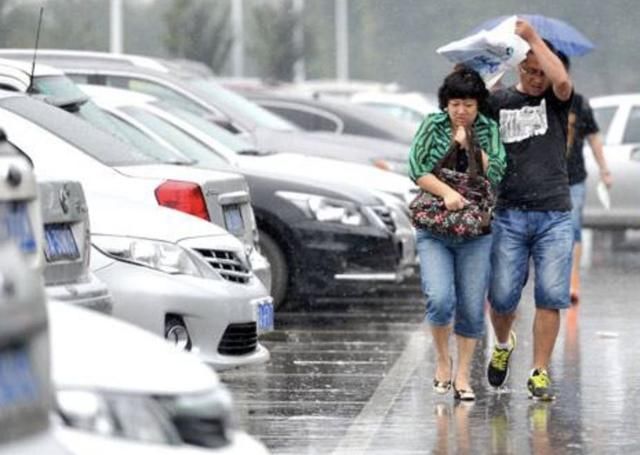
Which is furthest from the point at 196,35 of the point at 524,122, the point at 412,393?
the point at 524,122

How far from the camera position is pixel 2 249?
17.0ft

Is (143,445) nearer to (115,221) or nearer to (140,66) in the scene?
(115,221)

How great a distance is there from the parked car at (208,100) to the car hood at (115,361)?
37.8 feet

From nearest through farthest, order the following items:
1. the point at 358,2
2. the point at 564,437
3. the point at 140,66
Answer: the point at 564,437, the point at 140,66, the point at 358,2

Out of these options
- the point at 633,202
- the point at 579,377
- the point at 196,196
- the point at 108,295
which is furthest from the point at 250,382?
the point at 633,202

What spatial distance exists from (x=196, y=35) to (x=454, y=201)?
46445mm

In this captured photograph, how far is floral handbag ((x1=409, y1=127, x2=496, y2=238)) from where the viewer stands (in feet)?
34.3

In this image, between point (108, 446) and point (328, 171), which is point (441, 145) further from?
point (328, 171)

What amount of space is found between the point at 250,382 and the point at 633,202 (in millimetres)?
11410

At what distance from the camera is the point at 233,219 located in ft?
39.4

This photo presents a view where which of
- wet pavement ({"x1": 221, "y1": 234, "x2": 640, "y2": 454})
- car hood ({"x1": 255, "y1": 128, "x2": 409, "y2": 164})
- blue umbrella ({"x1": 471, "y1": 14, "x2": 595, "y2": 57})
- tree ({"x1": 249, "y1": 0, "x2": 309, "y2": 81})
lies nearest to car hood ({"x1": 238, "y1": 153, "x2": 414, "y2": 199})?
wet pavement ({"x1": 221, "y1": 234, "x2": 640, "y2": 454})

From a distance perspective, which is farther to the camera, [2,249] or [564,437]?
[564,437]

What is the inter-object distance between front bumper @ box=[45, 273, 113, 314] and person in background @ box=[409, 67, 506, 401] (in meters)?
2.39

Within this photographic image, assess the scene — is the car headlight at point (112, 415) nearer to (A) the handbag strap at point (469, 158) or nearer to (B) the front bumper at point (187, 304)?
(B) the front bumper at point (187, 304)
